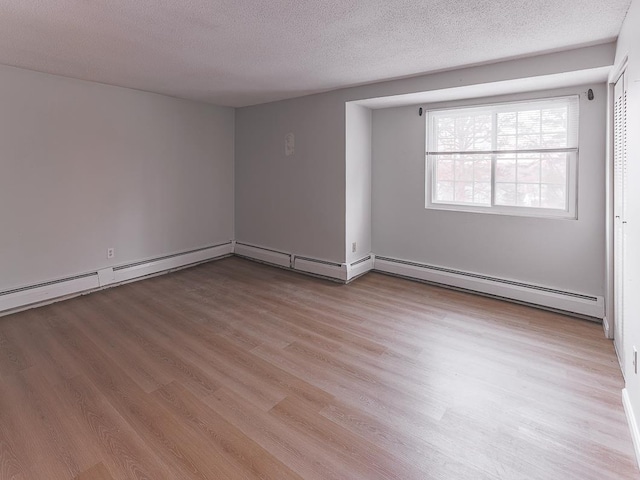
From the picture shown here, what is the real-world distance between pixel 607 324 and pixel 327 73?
3244mm

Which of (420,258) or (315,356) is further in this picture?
(420,258)

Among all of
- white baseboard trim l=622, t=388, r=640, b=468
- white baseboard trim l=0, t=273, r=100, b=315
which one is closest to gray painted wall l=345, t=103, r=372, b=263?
white baseboard trim l=622, t=388, r=640, b=468

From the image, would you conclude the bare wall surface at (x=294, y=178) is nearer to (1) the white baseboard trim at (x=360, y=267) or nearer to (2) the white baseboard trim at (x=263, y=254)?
(2) the white baseboard trim at (x=263, y=254)

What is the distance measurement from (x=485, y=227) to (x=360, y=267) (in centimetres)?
152

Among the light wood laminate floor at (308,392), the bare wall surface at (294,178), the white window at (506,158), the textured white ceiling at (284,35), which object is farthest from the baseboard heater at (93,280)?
the white window at (506,158)

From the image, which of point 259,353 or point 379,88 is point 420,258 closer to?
point 379,88

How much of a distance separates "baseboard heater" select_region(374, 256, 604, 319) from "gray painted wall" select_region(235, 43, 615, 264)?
724 mm

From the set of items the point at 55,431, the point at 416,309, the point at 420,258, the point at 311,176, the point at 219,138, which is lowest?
the point at 55,431

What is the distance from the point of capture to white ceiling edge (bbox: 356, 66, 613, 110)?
2.94 metres

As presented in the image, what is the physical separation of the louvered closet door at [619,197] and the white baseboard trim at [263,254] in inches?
137

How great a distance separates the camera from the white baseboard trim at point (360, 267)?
4.43 meters

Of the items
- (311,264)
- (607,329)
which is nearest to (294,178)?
(311,264)

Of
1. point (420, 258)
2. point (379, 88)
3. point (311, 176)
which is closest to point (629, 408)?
point (420, 258)

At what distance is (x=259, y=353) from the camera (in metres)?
2.73
